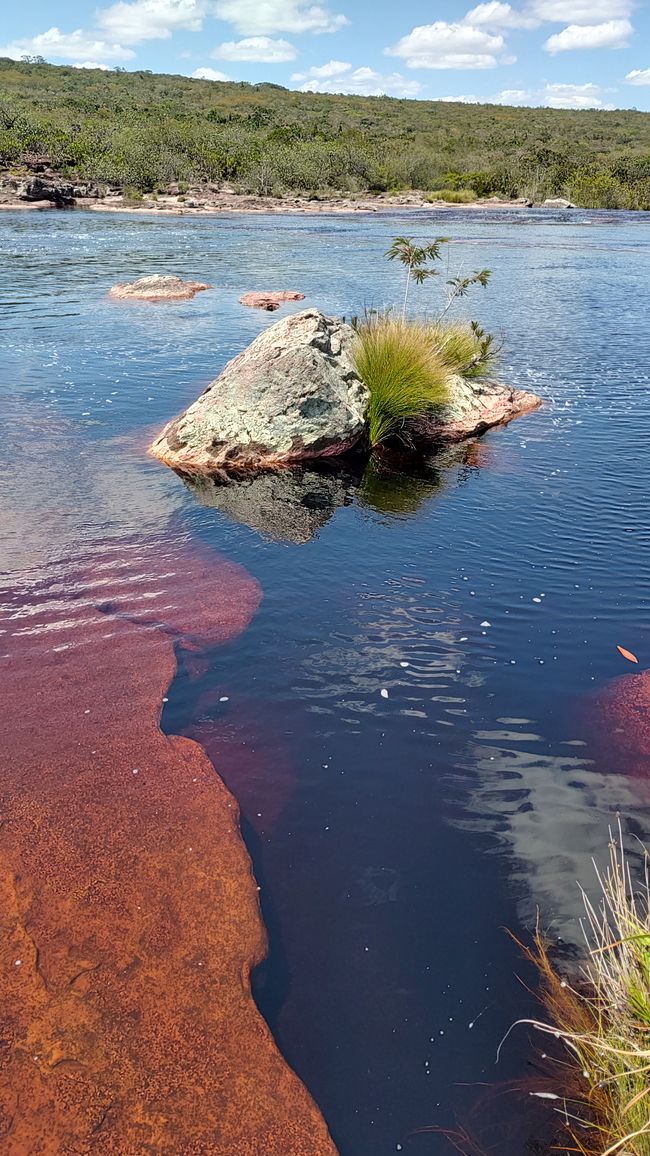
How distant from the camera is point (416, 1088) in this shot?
130 inches

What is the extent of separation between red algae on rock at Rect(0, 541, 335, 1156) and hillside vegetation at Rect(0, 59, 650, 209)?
225ft

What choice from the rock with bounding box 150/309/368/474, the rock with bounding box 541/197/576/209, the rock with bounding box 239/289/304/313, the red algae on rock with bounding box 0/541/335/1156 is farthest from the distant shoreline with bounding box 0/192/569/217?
the red algae on rock with bounding box 0/541/335/1156

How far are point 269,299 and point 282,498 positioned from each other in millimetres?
14304

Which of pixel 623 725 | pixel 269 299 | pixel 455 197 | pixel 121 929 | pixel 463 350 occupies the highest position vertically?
pixel 455 197

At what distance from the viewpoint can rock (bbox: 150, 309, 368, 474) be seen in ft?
34.9

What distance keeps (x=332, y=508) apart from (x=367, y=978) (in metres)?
6.35

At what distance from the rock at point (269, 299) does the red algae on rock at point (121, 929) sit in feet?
57.2

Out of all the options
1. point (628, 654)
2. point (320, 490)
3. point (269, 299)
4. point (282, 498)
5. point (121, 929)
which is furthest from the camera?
point (269, 299)

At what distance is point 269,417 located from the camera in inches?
426

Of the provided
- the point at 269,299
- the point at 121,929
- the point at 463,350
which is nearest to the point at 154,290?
the point at 269,299

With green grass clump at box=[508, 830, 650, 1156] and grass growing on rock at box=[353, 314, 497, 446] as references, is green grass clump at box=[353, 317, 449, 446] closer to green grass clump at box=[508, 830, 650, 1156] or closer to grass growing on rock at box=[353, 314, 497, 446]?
grass growing on rock at box=[353, 314, 497, 446]

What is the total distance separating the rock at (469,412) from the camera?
39.7 feet

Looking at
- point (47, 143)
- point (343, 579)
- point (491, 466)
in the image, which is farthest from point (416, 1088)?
point (47, 143)

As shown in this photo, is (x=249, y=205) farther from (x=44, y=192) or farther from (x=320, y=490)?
(x=320, y=490)
